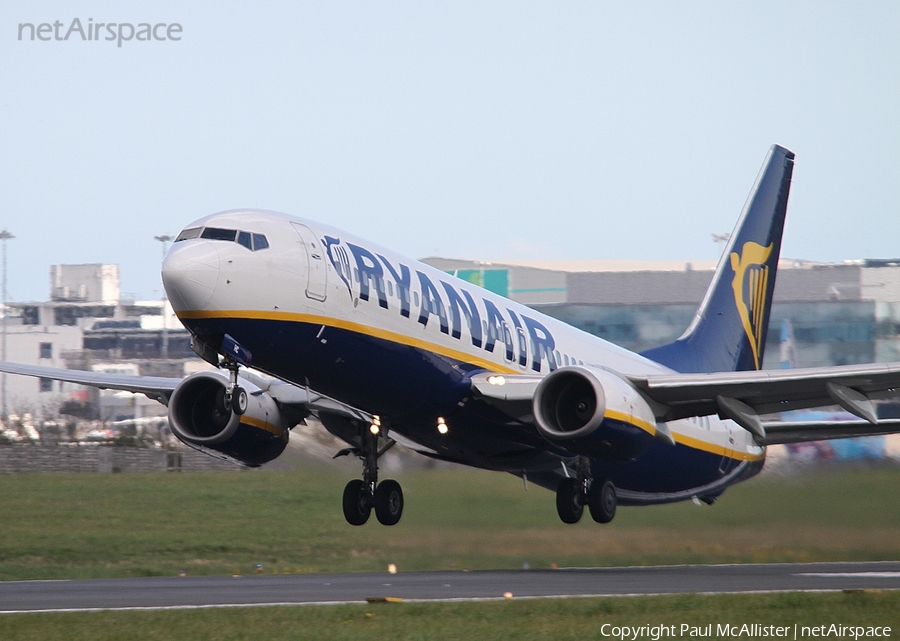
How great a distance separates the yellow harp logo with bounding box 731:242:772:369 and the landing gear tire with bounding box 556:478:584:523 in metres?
9.63

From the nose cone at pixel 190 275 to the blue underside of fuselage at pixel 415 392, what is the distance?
434 mm

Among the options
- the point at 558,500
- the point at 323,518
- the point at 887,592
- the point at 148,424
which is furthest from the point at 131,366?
the point at 887,592

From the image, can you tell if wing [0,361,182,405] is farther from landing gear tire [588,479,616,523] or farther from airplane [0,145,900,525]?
landing gear tire [588,479,616,523]

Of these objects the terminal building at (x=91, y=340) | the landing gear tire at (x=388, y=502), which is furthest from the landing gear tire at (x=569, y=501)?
the terminal building at (x=91, y=340)

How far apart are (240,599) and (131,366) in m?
67.0

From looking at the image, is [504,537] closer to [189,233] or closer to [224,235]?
[224,235]

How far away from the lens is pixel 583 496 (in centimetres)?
2433

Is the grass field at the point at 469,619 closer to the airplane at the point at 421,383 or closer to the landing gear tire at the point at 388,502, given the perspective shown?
the airplane at the point at 421,383

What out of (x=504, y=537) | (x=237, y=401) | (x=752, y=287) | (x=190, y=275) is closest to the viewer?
(x=190, y=275)

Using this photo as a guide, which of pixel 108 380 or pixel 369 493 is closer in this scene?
pixel 369 493

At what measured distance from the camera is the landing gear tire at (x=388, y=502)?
23984 millimetres

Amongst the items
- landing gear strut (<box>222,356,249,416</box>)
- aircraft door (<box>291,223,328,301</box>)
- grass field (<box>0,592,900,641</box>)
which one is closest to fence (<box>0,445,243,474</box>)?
grass field (<box>0,592,900,641</box>)

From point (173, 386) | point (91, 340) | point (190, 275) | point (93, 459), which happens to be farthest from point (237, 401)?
point (91, 340)

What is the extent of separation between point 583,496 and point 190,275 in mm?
10223
